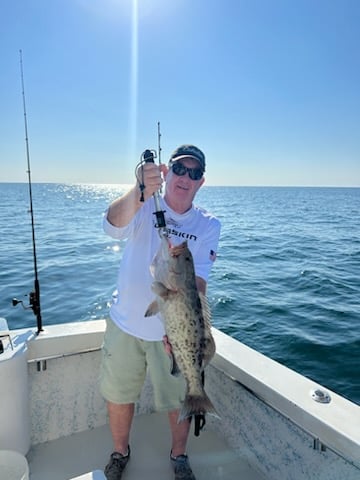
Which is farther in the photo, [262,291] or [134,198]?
[262,291]

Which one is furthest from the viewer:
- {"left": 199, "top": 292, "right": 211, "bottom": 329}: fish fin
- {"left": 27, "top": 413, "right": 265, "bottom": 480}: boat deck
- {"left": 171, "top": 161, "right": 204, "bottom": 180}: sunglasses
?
{"left": 27, "top": 413, "right": 265, "bottom": 480}: boat deck

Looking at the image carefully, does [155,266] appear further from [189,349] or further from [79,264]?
[79,264]

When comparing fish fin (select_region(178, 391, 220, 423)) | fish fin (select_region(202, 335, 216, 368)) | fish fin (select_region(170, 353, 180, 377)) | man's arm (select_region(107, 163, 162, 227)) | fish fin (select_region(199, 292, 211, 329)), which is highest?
man's arm (select_region(107, 163, 162, 227))

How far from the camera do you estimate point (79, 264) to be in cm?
1083

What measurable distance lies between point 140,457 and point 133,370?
Answer: 3.04 ft

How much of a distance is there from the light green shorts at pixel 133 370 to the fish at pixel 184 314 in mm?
324

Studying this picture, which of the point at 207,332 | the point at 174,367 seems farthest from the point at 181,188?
the point at 174,367

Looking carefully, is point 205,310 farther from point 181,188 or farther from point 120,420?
point 120,420

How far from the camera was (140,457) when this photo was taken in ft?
9.89

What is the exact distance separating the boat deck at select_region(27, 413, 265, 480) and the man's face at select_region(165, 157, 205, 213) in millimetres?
1960

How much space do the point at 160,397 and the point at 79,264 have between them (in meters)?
8.64

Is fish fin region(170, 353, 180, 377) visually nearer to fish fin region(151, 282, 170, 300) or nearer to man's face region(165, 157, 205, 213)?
fish fin region(151, 282, 170, 300)

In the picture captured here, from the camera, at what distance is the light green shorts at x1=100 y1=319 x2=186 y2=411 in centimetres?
256

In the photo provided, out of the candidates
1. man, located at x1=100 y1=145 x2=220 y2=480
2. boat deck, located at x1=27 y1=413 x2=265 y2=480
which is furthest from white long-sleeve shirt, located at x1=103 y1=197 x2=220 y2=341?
boat deck, located at x1=27 y1=413 x2=265 y2=480
